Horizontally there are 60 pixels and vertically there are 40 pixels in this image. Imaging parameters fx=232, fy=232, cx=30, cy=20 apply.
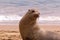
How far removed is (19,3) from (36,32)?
528cm

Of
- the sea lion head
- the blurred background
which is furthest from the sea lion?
the blurred background

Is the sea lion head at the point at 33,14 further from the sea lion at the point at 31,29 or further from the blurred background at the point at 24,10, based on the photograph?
the blurred background at the point at 24,10

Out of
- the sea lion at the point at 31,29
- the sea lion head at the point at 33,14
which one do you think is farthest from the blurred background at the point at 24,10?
the sea lion head at the point at 33,14

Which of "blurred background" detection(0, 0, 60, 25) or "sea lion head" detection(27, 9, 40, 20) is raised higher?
"sea lion head" detection(27, 9, 40, 20)

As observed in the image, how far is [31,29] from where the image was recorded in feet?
11.0

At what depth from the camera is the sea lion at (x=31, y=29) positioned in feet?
10.7

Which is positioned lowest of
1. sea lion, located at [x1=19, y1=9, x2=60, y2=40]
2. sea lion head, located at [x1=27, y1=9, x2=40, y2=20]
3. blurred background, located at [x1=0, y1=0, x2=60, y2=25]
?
blurred background, located at [x1=0, y1=0, x2=60, y2=25]

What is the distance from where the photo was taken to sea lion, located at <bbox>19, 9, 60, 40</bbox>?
3.27 meters

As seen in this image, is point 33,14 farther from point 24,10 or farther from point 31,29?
point 24,10

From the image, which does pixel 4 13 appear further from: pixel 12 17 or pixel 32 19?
pixel 32 19

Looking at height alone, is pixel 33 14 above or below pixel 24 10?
above

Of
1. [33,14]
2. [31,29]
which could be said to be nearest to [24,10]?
[31,29]

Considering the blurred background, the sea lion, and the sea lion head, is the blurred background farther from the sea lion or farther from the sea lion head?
the sea lion head

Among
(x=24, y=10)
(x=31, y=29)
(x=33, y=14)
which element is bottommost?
(x=24, y=10)
